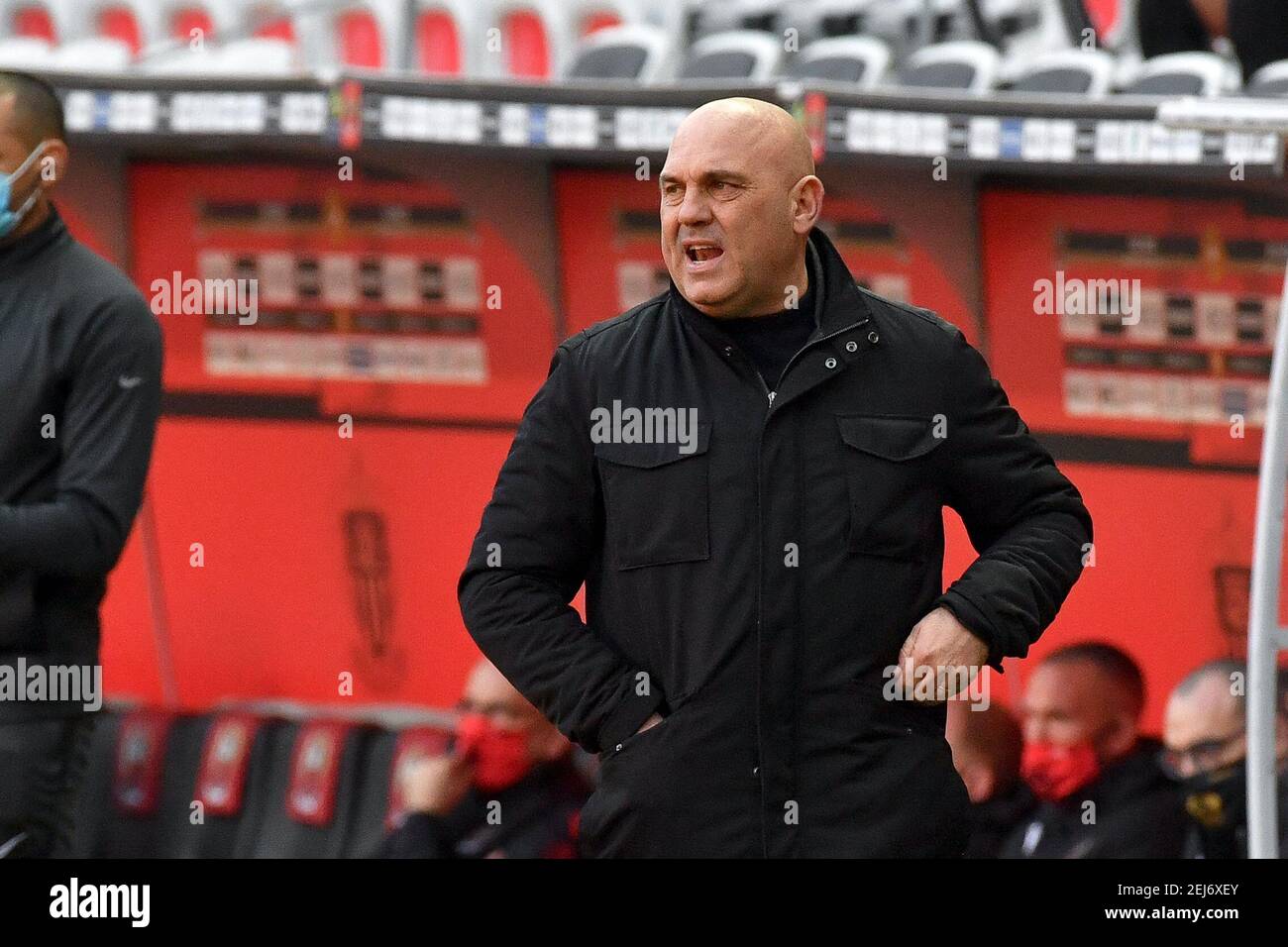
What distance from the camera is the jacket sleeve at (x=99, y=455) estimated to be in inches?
Answer: 161

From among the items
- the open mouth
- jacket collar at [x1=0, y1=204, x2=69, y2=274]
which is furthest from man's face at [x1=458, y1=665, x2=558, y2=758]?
the open mouth

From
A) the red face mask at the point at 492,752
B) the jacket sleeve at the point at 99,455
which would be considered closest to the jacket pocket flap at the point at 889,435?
the jacket sleeve at the point at 99,455

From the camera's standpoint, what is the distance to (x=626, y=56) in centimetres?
650

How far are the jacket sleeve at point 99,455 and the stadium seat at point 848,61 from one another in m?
2.57

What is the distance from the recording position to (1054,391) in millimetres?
6016

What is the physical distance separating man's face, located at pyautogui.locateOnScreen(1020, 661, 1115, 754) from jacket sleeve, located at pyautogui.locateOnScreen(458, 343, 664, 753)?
2727mm

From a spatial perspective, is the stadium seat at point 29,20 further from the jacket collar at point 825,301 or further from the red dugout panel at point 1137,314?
the jacket collar at point 825,301

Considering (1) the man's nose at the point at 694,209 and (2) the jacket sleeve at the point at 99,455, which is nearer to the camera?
(1) the man's nose at the point at 694,209

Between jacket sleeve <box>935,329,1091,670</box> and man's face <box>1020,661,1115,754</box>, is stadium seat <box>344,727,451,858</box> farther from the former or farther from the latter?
jacket sleeve <box>935,329,1091,670</box>

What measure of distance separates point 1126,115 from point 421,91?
167 centimetres

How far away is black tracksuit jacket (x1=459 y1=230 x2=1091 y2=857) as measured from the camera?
10.8 ft

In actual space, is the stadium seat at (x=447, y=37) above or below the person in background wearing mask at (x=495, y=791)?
above

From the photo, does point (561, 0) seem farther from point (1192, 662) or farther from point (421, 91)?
point (1192, 662)
